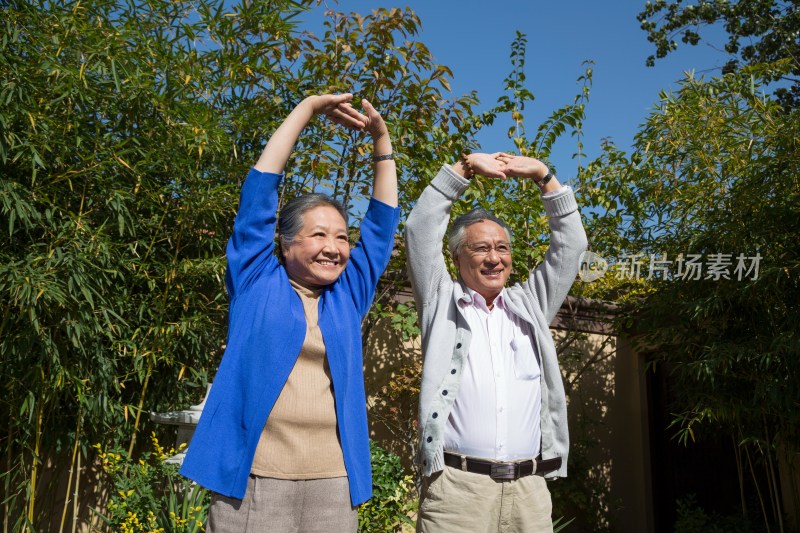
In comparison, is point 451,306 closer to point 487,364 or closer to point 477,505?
point 487,364

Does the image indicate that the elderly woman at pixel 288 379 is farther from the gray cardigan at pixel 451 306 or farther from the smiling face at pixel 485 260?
the smiling face at pixel 485 260

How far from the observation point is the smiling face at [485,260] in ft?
6.46

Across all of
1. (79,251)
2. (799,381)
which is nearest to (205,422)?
(79,251)

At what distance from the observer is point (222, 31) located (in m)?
3.34

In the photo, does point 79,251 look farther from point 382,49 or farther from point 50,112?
point 382,49

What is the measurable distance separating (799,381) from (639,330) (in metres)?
1.25

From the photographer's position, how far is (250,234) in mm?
1624

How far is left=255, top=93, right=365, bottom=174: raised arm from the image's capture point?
166cm

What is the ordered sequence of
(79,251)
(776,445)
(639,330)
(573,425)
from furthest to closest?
(573,425)
(639,330)
(776,445)
(79,251)

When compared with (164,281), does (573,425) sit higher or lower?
lower

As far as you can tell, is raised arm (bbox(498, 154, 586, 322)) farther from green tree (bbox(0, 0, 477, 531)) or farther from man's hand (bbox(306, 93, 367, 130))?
green tree (bbox(0, 0, 477, 531))

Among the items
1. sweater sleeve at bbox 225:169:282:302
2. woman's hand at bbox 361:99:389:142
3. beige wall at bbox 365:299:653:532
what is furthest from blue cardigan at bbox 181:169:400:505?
beige wall at bbox 365:299:653:532

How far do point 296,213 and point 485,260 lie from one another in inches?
23.1

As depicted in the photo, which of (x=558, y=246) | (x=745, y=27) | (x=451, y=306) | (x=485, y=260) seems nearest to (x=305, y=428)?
(x=451, y=306)
